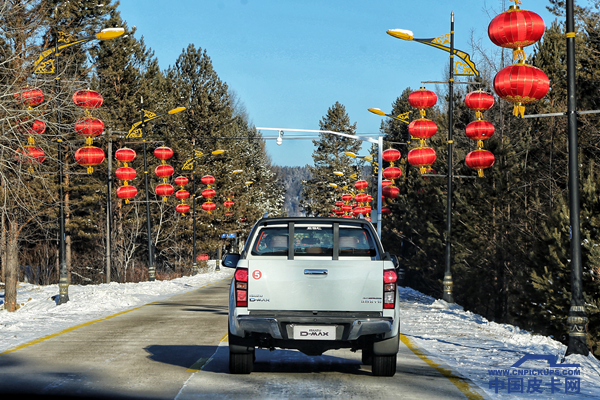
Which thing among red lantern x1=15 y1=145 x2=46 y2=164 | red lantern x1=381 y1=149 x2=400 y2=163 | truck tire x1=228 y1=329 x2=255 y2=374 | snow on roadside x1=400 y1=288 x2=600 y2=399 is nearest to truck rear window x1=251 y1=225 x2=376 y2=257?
truck tire x1=228 y1=329 x2=255 y2=374

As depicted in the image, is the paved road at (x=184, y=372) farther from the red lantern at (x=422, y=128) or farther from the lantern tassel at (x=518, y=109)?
the red lantern at (x=422, y=128)

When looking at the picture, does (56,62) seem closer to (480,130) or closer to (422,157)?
(422,157)

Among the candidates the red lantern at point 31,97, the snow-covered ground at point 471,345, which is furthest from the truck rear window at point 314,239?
the red lantern at point 31,97

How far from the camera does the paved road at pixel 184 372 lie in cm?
779

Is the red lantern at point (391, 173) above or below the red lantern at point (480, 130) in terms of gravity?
below

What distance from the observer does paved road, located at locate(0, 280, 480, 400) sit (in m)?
7.79

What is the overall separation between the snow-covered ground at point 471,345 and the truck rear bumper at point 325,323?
144 centimetres

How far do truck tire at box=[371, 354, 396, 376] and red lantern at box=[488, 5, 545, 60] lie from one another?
7595mm

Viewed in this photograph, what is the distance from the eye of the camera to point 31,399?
729 centimetres

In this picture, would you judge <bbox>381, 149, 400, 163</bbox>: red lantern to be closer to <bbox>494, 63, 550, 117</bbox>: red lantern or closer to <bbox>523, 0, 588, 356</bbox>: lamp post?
<bbox>494, 63, 550, 117</bbox>: red lantern

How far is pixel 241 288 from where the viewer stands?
26.7 ft

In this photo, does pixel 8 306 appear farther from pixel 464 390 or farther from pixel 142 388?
pixel 464 390

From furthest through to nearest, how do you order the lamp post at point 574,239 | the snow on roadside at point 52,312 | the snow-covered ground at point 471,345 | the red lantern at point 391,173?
the red lantern at point 391,173
the snow on roadside at point 52,312
the lamp post at point 574,239
the snow-covered ground at point 471,345

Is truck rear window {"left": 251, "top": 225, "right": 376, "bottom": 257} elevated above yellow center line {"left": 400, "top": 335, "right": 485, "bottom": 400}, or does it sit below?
above
